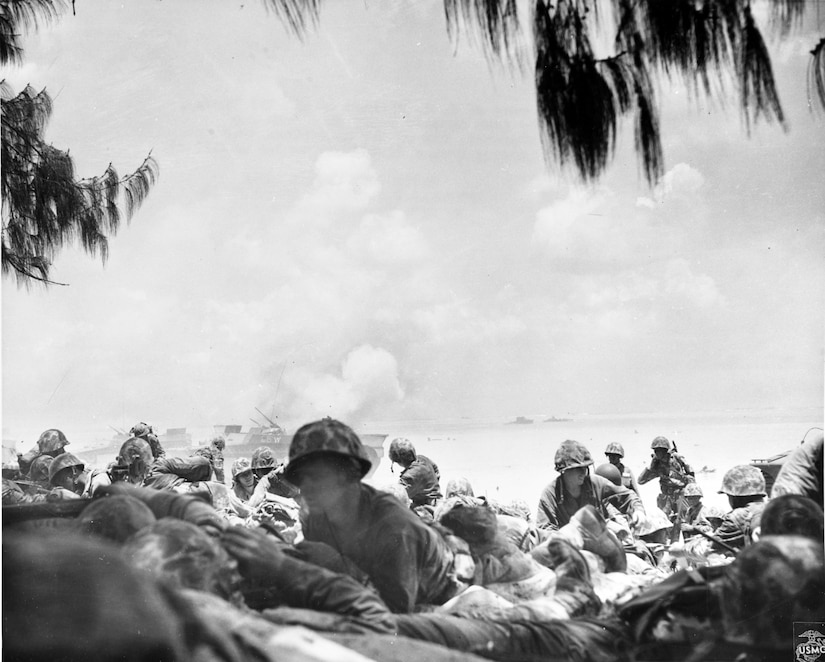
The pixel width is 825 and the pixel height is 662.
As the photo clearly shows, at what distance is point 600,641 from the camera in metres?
3.45

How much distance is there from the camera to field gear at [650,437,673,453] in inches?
143

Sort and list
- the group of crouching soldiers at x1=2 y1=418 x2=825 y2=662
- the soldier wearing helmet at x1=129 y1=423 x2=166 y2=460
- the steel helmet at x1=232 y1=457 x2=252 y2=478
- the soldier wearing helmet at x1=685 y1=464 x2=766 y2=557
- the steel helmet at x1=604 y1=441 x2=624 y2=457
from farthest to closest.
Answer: the soldier wearing helmet at x1=129 y1=423 x2=166 y2=460, the steel helmet at x1=232 y1=457 x2=252 y2=478, the steel helmet at x1=604 y1=441 x2=624 y2=457, the soldier wearing helmet at x1=685 y1=464 x2=766 y2=557, the group of crouching soldiers at x1=2 y1=418 x2=825 y2=662

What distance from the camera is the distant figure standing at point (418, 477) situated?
12.2 ft

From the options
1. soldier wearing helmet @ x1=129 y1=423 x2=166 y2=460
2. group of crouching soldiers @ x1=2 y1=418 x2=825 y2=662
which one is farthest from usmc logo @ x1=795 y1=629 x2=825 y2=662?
soldier wearing helmet @ x1=129 y1=423 x2=166 y2=460

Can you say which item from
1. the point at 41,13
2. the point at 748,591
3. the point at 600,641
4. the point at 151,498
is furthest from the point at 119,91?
the point at 748,591

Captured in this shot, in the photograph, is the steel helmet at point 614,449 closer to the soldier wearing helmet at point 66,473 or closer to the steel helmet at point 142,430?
the steel helmet at point 142,430

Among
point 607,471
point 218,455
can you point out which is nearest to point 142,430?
point 218,455

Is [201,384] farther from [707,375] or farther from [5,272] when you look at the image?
[707,375]

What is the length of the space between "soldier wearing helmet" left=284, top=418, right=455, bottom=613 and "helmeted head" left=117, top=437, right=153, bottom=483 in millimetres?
740

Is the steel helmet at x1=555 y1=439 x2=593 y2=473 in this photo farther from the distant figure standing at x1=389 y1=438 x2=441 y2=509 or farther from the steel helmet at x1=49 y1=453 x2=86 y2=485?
the steel helmet at x1=49 y1=453 x2=86 y2=485

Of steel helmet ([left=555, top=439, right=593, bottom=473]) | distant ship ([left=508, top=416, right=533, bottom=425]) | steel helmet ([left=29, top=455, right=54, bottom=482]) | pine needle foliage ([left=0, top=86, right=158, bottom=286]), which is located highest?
pine needle foliage ([left=0, top=86, right=158, bottom=286])

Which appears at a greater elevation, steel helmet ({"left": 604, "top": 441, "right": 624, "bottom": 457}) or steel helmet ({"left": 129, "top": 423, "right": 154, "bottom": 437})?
steel helmet ({"left": 129, "top": 423, "right": 154, "bottom": 437})

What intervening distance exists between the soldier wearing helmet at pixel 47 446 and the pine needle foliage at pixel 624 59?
2.70 metres

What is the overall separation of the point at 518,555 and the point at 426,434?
0.68m
